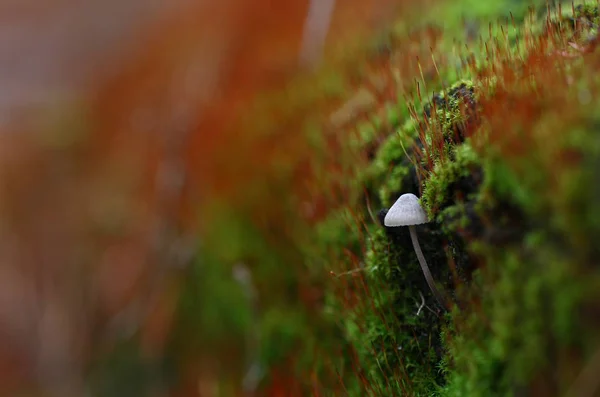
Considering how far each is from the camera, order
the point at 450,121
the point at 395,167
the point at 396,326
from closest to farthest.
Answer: the point at 450,121 < the point at 396,326 < the point at 395,167

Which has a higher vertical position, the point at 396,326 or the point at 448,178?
the point at 448,178

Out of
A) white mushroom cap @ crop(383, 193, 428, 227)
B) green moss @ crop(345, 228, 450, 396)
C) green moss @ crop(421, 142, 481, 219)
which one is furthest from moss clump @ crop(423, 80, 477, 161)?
green moss @ crop(345, 228, 450, 396)

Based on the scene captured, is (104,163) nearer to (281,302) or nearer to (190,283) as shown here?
(190,283)

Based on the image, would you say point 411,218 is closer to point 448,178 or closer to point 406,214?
point 406,214

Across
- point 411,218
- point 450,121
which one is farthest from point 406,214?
point 450,121

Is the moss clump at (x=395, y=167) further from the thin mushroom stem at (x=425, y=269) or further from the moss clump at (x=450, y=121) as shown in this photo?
the thin mushroom stem at (x=425, y=269)

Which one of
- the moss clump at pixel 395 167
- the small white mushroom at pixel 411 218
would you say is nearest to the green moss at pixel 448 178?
the small white mushroom at pixel 411 218

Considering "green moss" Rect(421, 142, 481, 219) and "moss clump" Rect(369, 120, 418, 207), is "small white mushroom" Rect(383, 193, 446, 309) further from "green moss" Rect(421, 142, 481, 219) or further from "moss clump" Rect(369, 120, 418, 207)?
"moss clump" Rect(369, 120, 418, 207)
